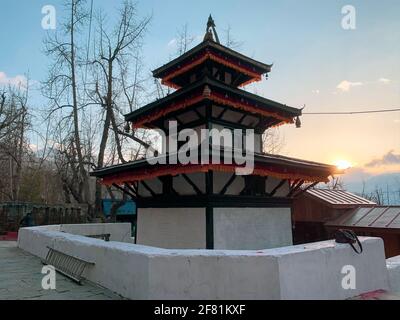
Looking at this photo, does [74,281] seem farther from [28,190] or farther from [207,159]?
[28,190]

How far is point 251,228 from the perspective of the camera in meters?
8.03

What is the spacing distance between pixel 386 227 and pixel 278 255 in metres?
7.52

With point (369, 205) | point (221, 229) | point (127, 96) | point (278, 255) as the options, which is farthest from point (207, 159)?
point (127, 96)

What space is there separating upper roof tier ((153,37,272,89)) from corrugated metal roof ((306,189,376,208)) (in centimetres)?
540

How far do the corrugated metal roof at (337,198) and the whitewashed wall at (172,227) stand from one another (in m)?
6.61

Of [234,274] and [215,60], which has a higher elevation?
[215,60]

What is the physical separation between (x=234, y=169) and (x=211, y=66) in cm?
496

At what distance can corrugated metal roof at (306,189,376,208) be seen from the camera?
38.7ft

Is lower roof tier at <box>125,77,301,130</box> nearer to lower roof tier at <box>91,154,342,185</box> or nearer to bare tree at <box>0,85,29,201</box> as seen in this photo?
lower roof tier at <box>91,154,342,185</box>

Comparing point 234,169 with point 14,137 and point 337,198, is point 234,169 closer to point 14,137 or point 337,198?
point 337,198

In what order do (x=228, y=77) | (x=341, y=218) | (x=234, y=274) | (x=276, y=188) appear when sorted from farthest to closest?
1. (x=341, y=218)
2. (x=228, y=77)
3. (x=276, y=188)
4. (x=234, y=274)

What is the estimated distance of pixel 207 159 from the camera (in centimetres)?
631

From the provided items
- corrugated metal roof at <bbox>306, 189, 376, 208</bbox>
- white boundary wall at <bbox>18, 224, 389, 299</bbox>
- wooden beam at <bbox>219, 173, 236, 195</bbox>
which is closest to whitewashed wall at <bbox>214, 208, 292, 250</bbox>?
wooden beam at <bbox>219, 173, 236, 195</bbox>

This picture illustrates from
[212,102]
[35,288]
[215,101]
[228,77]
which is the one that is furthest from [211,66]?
[35,288]
